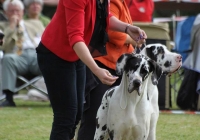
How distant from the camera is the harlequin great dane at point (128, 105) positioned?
411 cm

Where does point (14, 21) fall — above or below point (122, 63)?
above

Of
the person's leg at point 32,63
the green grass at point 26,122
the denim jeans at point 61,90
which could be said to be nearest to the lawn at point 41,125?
the green grass at point 26,122

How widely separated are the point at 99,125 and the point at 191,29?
13.7ft

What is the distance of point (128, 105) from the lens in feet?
14.0

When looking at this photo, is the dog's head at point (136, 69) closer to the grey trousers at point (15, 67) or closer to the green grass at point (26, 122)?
the green grass at point (26, 122)

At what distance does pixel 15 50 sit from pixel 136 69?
206 inches

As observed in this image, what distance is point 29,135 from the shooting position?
6.05 m

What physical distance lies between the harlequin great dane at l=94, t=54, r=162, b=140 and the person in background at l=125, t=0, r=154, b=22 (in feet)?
13.1

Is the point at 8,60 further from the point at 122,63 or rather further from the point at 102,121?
the point at 122,63

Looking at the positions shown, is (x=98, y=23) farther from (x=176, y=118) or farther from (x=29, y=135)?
(x=176, y=118)

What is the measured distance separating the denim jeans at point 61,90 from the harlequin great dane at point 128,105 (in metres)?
0.45

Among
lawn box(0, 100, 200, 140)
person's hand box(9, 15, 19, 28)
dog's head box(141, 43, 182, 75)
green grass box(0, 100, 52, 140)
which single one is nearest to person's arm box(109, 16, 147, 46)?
dog's head box(141, 43, 182, 75)

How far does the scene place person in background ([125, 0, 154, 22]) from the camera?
8319mm

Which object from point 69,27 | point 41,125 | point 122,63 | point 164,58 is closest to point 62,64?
point 69,27
